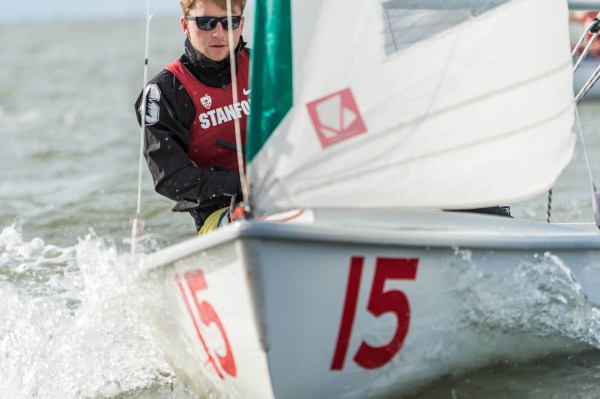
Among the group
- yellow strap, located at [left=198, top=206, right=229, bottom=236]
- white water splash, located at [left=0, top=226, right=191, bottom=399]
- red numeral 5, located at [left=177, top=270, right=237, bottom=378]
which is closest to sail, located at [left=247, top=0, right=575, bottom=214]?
red numeral 5, located at [left=177, top=270, right=237, bottom=378]

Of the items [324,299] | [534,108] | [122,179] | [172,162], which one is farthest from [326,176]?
[122,179]

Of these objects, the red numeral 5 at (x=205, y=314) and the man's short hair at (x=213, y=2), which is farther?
the man's short hair at (x=213, y=2)

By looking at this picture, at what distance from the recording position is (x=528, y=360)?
11.2 ft

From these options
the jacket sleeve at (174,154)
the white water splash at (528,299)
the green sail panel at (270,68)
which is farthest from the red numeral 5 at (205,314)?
the jacket sleeve at (174,154)

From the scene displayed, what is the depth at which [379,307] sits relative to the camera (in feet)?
9.51

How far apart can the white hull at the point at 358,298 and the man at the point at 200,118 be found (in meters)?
0.59

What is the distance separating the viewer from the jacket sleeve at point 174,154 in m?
3.65

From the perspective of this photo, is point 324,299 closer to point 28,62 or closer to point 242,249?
point 242,249

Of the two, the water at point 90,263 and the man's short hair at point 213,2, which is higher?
the man's short hair at point 213,2

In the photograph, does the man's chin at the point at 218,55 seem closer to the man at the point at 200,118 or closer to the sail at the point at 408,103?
the man at the point at 200,118

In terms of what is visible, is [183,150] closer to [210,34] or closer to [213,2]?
[210,34]

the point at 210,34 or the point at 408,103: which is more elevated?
the point at 210,34

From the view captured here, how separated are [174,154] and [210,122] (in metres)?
0.22

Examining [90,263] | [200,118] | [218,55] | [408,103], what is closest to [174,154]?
[200,118]
